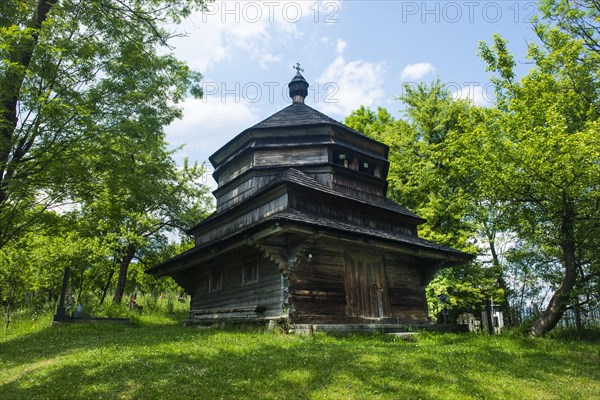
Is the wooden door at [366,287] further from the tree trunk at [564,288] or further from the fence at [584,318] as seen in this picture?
the fence at [584,318]

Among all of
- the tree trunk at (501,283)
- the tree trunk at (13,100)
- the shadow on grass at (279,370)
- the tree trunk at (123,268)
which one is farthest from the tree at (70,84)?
the tree trunk at (501,283)

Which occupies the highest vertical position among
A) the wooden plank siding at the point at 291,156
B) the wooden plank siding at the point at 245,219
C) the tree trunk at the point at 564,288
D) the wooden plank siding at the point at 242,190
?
the wooden plank siding at the point at 291,156

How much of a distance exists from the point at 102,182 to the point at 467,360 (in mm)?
10819

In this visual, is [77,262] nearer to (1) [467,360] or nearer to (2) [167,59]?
(2) [167,59]

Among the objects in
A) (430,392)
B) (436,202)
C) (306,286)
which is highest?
(436,202)

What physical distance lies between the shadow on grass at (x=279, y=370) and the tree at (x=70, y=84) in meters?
4.50

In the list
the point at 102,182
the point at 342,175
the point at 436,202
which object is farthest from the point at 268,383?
the point at 436,202

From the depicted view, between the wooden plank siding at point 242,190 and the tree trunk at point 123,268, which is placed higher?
the wooden plank siding at point 242,190

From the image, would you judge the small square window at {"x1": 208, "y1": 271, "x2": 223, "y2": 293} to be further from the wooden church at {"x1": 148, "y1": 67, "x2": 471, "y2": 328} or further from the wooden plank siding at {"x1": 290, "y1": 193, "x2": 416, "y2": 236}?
the wooden plank siding at {"x1": 290, "y1": 193, "x2": 416, "y2": 236}

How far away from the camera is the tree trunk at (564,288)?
14.5m

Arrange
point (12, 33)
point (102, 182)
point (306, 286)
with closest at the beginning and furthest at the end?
point (12, 33)
point (102, 182)
point (306, 286)

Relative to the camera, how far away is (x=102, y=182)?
11672mm

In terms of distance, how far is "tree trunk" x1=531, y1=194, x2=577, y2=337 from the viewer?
14539 mm

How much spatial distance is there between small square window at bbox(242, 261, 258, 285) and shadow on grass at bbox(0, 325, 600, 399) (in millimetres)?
3391
